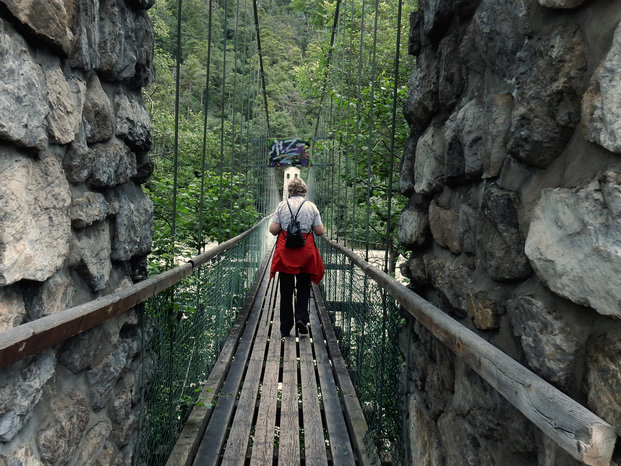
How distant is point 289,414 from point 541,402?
1.76m

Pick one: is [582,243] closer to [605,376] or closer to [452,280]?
[605,376]

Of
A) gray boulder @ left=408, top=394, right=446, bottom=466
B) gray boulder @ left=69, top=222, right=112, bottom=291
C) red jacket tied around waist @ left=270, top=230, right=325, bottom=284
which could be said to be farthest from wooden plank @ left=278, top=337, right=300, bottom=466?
gray boulder @ left=69, top=222, right=112, bottom=291

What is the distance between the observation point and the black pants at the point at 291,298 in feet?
10.5

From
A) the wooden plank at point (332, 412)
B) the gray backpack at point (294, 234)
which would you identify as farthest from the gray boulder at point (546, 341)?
the gray backpack at point (294, 234)

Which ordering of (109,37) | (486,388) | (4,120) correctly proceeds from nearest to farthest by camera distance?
(4,120), (486,388), (109,37)

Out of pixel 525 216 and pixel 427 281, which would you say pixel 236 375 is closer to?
pixel 427 281

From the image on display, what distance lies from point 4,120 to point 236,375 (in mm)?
1986

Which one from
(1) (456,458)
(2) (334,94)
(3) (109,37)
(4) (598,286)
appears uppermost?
(2) (334,94)

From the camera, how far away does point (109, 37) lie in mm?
1245

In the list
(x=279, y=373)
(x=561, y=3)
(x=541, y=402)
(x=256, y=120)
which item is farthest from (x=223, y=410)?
(x=256, y=120)

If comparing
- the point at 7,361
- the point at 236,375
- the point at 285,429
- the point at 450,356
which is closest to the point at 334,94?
the point at 236,375

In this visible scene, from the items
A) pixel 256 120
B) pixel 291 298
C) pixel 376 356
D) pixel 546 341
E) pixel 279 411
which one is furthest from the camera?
pixel 256 120

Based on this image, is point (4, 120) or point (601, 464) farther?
point (4, 120)

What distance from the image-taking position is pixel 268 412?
Result: 7.16ft
